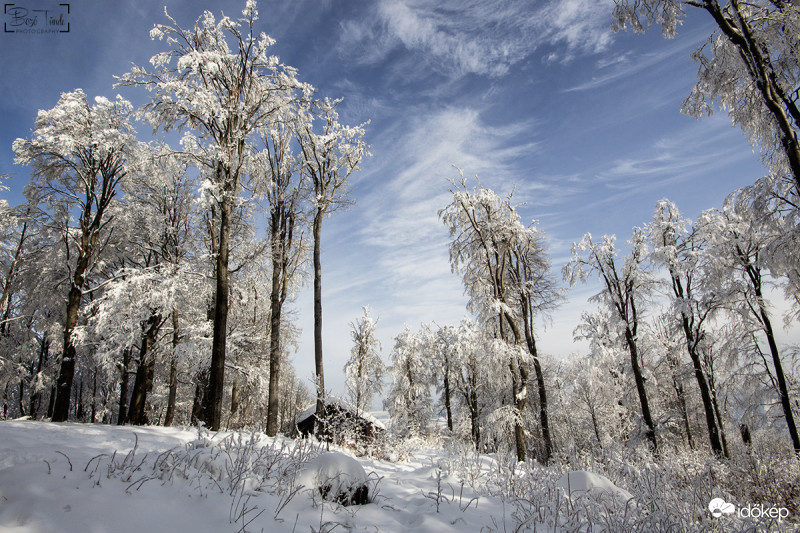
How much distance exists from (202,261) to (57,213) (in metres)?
6.17

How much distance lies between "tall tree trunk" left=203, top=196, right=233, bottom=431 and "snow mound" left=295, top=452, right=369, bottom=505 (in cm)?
478

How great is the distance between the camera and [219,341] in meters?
8.44

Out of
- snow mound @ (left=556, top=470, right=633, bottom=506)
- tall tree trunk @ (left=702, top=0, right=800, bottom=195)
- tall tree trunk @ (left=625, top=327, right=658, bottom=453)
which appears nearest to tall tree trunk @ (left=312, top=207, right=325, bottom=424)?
snow mound @ (left=556, top=470, right=633, bottom=506)

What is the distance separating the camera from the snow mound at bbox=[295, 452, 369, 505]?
3.57m

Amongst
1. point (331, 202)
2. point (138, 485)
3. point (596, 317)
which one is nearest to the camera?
point (138, 485)

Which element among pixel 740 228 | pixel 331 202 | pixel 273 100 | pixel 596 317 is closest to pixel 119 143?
pixel 273 100

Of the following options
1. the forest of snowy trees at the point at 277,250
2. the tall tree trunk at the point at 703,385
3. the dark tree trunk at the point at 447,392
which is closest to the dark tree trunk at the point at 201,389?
the forest of snowy trees at the point at 277,250

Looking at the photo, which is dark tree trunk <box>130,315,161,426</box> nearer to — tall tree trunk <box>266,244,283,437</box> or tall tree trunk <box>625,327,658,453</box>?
tall tree trunk <box>266,244,283,437</box>

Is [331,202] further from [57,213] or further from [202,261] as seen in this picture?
[57,213]

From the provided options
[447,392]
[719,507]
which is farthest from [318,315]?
[447,392]

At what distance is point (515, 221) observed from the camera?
12.6 m

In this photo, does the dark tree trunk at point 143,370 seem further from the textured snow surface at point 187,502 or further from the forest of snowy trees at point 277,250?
the textured snow surface at point 187,502

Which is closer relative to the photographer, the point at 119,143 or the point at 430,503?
the point at 430,503

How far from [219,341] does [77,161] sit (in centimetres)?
822
